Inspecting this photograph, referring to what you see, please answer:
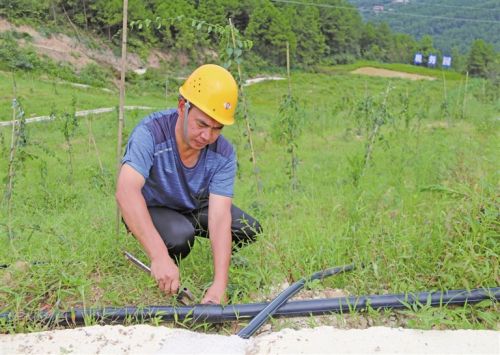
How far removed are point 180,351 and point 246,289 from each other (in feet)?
2.16

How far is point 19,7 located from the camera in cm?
2438

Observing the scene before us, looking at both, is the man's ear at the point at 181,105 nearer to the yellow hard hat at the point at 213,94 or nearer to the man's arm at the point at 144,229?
the yellow hard hat at the point at 213,94

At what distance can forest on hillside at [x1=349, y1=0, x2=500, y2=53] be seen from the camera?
3346 inches

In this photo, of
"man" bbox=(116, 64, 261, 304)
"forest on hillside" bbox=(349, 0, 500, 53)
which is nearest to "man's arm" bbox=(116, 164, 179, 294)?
"man" bbox=(116, 64, 261, 304)

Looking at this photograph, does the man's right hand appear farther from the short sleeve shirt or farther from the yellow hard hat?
the yellow hard hat

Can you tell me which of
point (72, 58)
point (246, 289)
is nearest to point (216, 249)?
point (246, 289)

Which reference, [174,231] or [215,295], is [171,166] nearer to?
[174,231]

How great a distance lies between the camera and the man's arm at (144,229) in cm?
236

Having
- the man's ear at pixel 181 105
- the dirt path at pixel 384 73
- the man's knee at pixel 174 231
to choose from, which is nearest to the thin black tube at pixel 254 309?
the man's knee at pixel 174 231

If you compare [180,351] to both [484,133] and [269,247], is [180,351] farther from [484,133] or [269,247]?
[484,133]

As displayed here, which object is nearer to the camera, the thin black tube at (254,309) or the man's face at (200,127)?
the thin black tube at (254,309)

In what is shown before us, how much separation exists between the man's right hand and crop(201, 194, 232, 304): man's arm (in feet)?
0.52

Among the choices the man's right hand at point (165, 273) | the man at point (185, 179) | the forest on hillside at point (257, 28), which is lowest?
the man's right hand at point (165, 273)

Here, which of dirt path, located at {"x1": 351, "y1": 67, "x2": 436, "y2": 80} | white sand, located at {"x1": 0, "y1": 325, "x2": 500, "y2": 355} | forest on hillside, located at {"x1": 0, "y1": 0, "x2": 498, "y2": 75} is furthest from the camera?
dirt path, located at {"x1": 351, "y1": 67, "x2": 436, "y2": 80}
